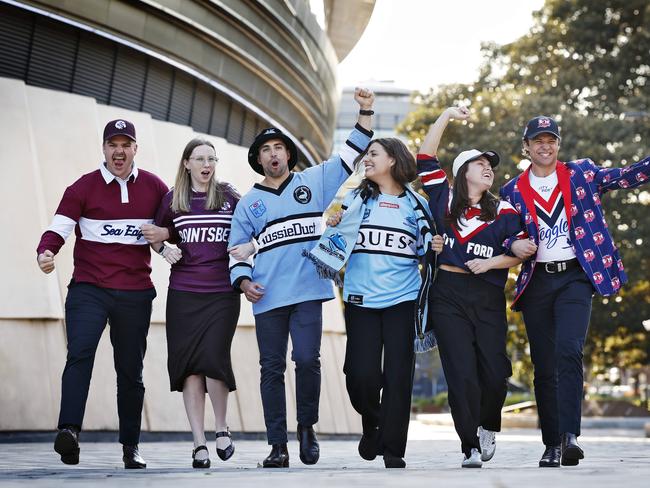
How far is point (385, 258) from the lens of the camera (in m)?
7.07

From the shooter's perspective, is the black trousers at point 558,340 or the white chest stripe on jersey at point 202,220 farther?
the white chest stripe on jersey at point 202,220

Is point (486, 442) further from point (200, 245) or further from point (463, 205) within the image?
point (200, 245)

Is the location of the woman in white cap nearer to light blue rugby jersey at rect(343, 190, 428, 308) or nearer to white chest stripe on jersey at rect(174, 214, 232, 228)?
light blue rugby jersey at rect(343, 190, 428, 308)

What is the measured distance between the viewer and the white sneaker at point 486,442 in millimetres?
7191

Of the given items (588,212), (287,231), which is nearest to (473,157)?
(588,212)

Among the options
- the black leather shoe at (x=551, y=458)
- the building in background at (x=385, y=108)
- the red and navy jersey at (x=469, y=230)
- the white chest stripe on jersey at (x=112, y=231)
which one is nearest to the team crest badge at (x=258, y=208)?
the white chest stripe on jersey at (x=112, y=231)

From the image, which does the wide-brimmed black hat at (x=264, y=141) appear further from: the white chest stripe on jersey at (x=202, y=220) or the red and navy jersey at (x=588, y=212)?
the red and navy jersey at (x=588, y=212)

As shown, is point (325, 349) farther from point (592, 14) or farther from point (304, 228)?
point (592, 14)

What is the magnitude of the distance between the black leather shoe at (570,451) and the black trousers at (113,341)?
8.69 ft

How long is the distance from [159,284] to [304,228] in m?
7.40

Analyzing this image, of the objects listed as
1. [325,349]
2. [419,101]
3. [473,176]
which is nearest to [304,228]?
[473,176]

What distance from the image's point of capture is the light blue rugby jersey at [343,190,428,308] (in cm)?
703

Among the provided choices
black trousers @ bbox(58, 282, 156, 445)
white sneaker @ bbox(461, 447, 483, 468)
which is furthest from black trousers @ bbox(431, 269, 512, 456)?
black trousers @ bbox(58, 282, 156, 445)

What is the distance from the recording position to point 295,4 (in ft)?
67.9
